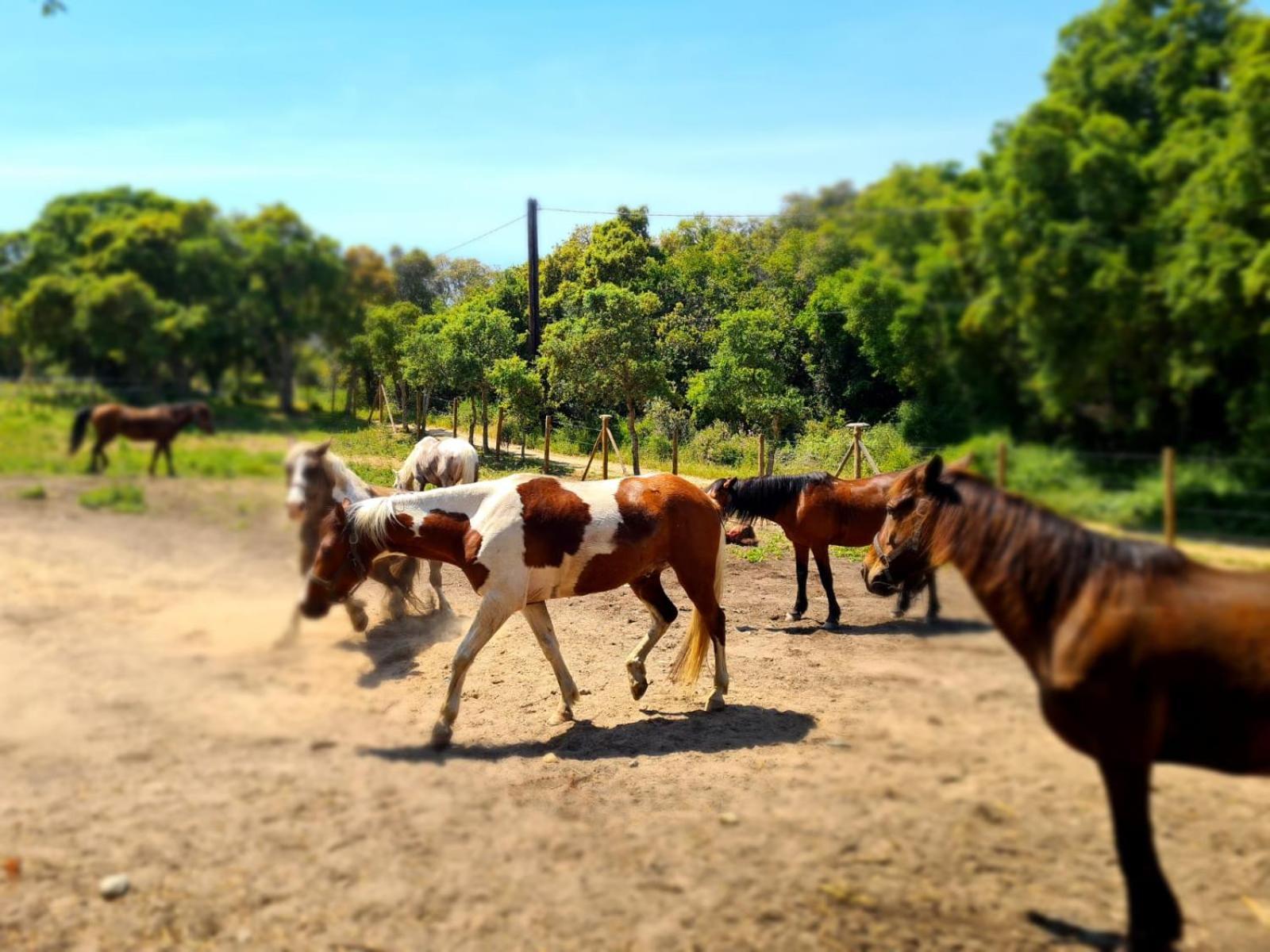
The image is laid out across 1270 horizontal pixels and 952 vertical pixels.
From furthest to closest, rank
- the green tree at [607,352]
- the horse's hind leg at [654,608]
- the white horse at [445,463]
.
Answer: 1. the green tree at [607,352]
2. the white horse at [445,463]
3. the horse's hind leg at [654,608]

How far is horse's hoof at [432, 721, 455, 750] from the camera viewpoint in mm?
4961

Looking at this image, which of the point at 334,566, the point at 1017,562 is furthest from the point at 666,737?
the point at 1017,562

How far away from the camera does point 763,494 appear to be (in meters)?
8.32

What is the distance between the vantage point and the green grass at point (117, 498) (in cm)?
321

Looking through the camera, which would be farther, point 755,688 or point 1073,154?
point 755,688

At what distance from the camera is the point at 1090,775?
10.3 feet

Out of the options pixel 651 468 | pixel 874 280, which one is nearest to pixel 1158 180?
pixel 874 280

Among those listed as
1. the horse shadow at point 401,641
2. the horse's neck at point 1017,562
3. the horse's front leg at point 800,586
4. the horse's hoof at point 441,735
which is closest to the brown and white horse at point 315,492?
the horse shadow at point 401,641

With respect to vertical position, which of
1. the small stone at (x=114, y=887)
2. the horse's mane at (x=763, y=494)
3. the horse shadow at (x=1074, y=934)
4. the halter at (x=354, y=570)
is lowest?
the small stone at (x=114, y=887)

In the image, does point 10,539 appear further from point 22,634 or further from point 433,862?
point 433,862

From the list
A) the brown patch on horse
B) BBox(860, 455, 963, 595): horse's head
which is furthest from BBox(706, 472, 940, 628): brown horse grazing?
BBox(860, 455, 963, 595): horse's head

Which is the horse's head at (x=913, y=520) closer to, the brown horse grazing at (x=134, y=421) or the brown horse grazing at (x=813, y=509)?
the brown horse grazing at (x=134, y=421)

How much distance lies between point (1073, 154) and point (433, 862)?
3.30 m

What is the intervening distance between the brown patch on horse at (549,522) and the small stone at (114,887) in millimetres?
2615
